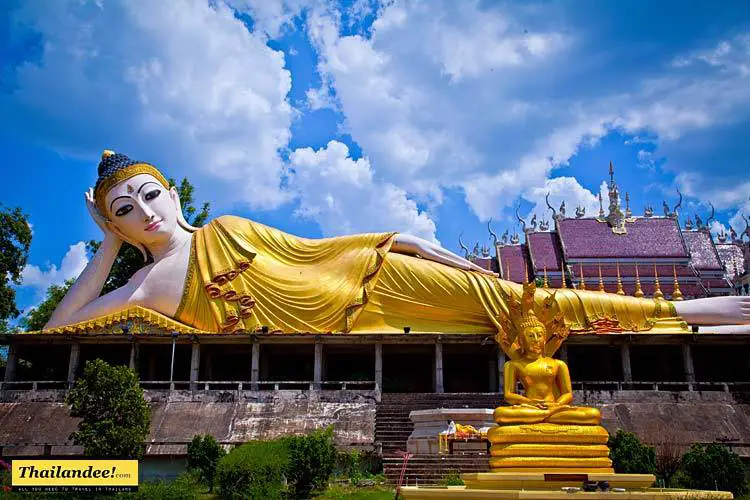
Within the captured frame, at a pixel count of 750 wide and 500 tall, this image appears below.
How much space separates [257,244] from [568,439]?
16.3 meters

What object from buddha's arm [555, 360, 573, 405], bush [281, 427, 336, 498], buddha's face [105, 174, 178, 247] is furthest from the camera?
buddha's face [105, 174, 178, 247]

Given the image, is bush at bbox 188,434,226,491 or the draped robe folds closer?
bush at bbox 188,434,226,491

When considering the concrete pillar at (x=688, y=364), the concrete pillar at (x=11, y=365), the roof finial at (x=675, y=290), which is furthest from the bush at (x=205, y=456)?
the roof finial at (x=675, y=290)

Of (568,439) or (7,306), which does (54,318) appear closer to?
(7,306)

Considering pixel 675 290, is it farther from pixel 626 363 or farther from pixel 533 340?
pixel 533 340

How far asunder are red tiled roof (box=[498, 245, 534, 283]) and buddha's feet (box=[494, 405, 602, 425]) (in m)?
25.2

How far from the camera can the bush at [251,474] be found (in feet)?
39.1

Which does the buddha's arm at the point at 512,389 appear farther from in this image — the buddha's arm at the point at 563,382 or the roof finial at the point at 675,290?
the roof finial at the point at 675,290

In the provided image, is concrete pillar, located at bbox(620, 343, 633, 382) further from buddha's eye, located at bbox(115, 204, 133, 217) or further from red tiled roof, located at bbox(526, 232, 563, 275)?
buddha's eye, located at bbox(115, 204, 133, 217)

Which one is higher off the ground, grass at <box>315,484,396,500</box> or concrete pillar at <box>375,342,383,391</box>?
concrete pillar at <box>375,342,383,391</box>

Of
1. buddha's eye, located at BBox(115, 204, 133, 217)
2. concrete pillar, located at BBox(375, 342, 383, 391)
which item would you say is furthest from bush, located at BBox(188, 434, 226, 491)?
buddha's eye, located at BBox(115, 204, 133, 217)

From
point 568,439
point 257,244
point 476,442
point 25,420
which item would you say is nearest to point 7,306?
point 25,420

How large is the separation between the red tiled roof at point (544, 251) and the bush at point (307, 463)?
871 inches

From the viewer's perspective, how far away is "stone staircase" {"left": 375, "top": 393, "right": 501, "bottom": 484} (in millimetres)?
15531
